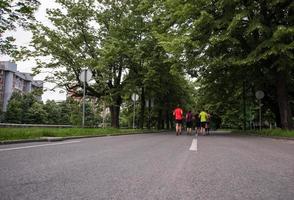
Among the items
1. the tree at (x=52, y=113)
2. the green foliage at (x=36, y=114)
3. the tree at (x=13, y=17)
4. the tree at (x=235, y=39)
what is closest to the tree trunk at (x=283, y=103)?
the tree at (x=235, y=39)

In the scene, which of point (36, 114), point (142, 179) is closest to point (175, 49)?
point (142, 179)

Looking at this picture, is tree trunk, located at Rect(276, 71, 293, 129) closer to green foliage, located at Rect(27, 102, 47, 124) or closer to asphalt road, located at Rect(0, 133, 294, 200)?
asphalt road, located at Rect(0, 133, 294, 200)

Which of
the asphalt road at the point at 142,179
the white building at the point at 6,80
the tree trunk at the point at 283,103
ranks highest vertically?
the white building at the point at 6,80

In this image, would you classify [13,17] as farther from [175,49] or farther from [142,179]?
[142,179]

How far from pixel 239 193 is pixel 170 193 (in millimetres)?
783

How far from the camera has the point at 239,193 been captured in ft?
12.6

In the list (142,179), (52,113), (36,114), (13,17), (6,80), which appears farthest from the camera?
(6,80)

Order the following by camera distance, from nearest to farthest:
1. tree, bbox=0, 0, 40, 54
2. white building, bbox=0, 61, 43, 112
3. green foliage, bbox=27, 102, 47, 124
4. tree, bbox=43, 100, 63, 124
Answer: tree, bbox=0, 0, 40, 54, green foliage, bbox=27, 102, 47, 124, tree, bbox=43, 100, 63, 124, white building, bbox=0, 61, 43, 112

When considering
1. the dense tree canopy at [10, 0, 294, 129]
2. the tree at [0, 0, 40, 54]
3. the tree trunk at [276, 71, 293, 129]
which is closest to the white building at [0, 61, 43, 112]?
the dense tree canopy at [10, 0, 294, 129]

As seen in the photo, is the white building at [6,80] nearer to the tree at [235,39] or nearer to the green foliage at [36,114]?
the green foliage at [36,114]

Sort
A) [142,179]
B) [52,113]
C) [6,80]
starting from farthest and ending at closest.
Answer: [6,80] < [52,113] < [142,179]

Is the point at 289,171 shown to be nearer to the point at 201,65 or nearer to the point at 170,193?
the point at 170,193

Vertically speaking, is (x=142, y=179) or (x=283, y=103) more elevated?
(x=283, y=103)

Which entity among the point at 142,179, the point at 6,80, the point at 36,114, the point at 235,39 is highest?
the point at 6,80
